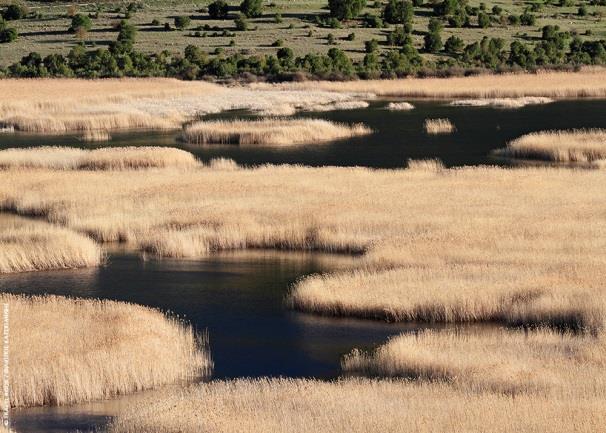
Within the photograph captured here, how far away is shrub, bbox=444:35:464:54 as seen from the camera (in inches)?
4838

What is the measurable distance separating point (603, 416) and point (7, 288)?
16.5 m

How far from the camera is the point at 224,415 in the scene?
61.8ft

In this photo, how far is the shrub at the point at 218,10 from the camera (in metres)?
139

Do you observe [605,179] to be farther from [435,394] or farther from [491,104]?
[491,104]

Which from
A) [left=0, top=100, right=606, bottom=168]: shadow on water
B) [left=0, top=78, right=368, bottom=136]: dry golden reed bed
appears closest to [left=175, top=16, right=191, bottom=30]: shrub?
[left=0, top=78, right=368, bottom=136]: dry golden reed bed

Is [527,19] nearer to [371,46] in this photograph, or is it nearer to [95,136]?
[371,46]

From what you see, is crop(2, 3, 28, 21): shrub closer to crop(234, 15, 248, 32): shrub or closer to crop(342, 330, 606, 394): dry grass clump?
crop(234, 15, 248, 32): shrub

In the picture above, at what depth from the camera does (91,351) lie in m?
22.7

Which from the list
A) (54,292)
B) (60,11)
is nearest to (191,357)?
(54,292)

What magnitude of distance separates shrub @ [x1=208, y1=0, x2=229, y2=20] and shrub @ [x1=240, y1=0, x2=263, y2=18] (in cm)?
188

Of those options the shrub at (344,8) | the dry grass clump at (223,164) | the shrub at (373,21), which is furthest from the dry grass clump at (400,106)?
the shrub at (344,8)

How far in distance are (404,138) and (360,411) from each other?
48716 millimetres

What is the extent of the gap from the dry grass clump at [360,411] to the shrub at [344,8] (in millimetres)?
117507

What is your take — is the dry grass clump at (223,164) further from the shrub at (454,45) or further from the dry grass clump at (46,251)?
the shrub at (454,45)
